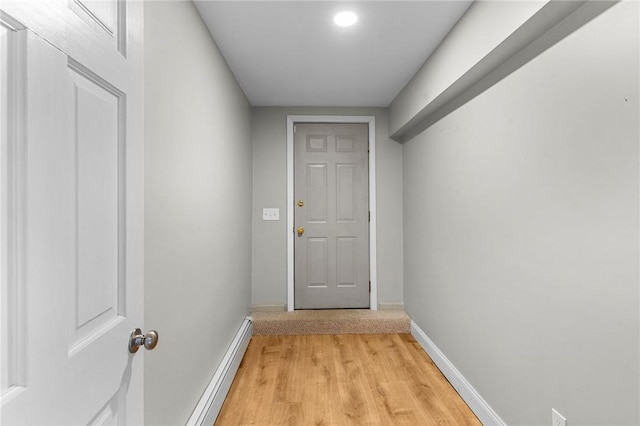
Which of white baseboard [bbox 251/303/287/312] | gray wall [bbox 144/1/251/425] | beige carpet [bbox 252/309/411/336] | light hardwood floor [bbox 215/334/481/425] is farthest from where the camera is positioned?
white baseboard [bbox 251/303/287/312]

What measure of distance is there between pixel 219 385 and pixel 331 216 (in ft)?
6.83

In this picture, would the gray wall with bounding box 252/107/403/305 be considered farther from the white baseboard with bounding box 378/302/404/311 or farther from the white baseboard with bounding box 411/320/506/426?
the white baseboard with bounding box 411/320/506/426

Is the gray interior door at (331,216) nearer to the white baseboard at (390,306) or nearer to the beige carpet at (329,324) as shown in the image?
the white baseboard at (390,306)

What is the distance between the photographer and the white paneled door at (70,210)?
540mm

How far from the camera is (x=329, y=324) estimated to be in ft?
11.4

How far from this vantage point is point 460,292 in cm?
235

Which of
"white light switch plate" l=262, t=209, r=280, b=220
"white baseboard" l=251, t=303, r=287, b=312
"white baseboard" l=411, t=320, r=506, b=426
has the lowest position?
"white baseboard" l=411, t=320, r=506, b=426

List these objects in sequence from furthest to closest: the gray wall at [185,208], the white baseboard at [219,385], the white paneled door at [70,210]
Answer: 1. the white baseboard at [219,385]
2. the gray wall at [185,208]
3. the white paneled door at [70,210]

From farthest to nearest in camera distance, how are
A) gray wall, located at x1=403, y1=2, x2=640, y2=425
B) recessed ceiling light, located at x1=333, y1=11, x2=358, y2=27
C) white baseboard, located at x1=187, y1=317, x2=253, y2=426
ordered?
recessed ceiling light, located at x1=333, y1=11, x2=358, y2=27, white baseboard, located at x1=187, y1=317, x2=253, y2=426, gray wall, located at x1=403, y1=2, x2=640, y2=425

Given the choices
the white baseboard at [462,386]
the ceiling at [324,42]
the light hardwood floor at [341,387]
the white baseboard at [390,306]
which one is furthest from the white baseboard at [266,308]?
the ceiling at [324,42]

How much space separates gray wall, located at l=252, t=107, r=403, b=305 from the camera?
12.4 ft

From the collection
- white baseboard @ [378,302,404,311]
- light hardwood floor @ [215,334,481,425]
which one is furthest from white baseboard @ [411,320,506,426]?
white baseboard @ [378,302,404,311]

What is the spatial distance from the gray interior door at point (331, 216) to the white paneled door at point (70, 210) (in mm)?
2860

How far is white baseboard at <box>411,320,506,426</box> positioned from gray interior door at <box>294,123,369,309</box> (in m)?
0.98
